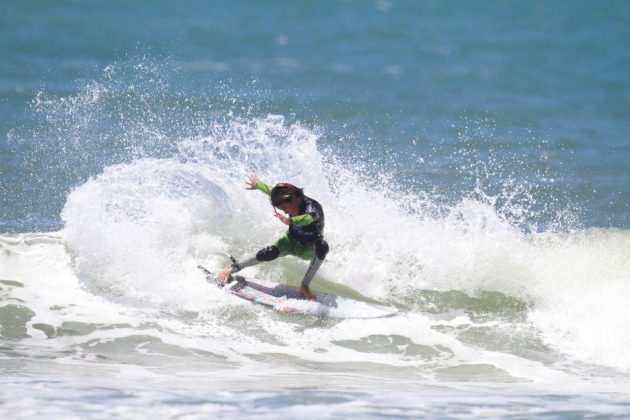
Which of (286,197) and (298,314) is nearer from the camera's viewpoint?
(286,197)

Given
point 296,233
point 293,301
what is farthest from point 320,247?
point 293,301

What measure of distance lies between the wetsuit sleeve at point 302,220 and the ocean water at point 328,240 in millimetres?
1070

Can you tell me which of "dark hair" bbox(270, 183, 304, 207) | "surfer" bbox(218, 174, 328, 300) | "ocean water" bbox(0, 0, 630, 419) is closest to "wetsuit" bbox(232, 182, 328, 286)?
"surfer" bbox(218, 174, 328, 300)

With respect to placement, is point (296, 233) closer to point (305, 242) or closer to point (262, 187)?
point (305, 242)

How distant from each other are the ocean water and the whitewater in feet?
0.09

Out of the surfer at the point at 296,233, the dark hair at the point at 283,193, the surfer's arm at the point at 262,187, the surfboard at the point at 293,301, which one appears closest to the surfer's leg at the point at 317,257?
the surfer at the point at 296,233

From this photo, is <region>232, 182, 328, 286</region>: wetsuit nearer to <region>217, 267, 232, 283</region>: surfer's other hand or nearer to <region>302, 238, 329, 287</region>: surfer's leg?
<region>302, 238, 329, 287</region>: surfer's leg

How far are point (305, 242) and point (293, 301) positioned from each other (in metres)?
0.67

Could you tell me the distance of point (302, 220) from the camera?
10.2 metres

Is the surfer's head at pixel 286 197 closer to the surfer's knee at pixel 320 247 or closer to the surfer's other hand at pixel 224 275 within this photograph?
the surfer's knee at pixel 320 247

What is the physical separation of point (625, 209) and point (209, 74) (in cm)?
1196

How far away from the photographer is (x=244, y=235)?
12594 millimetres

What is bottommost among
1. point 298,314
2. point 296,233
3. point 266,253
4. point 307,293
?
point 298,314

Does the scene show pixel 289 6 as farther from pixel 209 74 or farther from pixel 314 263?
pixel 314 263
